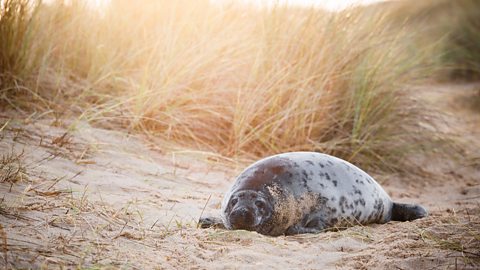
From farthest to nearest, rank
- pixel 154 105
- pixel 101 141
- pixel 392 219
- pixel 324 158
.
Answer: pixel 154 105
pixel 101 141
pixel 392 219
pixel 324 158

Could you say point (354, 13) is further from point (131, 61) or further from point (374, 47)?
point (131, 61)

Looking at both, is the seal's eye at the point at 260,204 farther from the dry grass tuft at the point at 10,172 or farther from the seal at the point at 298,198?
the dry grass tuft at the point at 10,172

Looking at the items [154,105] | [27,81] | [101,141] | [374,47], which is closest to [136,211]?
[101,141]

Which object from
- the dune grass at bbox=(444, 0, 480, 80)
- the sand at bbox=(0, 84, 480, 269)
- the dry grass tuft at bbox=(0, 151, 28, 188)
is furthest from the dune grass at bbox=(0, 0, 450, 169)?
the dune grass at bbox=(444, 0, 480, 80)

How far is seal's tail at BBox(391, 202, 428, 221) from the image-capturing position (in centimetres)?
338

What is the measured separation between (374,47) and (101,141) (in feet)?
8.64

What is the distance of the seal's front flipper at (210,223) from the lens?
9.28ft

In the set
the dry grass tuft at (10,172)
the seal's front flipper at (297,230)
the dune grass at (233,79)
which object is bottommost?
the seal's front flipper at (297,230)

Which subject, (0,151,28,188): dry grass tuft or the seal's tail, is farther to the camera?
the seal's tail

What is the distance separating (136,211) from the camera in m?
2.88

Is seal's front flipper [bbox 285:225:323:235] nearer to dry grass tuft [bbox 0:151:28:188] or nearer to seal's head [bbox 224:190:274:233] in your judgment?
seal's head [bbox 224:190:274:233]

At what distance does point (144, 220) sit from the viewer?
276 centimetres

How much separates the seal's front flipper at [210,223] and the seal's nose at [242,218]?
11 cm

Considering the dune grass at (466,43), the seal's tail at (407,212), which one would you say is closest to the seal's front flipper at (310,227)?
the seal's tail at (407,212)
